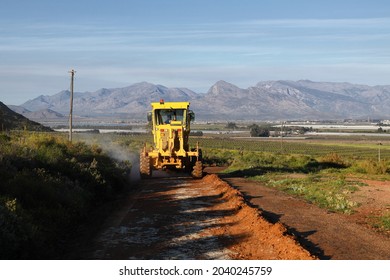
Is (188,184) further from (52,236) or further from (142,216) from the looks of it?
(52,236)

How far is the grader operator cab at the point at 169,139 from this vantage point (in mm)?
28272

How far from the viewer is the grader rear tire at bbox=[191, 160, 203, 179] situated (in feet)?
93.0

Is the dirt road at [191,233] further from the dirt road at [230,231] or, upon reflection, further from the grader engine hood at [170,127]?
the grader engine hood at [170,127]

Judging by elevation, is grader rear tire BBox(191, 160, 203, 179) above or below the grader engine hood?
below

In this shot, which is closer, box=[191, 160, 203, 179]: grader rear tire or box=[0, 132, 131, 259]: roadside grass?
box=[0, 132, 131, 259]: roadside grass

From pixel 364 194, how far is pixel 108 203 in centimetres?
1033

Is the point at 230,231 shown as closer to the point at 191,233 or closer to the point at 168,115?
the point at 191,233

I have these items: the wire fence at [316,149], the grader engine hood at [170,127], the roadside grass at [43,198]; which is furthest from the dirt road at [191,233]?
the wire fence at [316,149]

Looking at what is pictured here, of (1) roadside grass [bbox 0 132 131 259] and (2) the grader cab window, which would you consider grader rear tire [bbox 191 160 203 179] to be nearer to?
(2) the grader cab window

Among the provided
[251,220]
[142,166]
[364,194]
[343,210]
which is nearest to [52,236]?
[251,220]

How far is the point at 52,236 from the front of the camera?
42.4 ft

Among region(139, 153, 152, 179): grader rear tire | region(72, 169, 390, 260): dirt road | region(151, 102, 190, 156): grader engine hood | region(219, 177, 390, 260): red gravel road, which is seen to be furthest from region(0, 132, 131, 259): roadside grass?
region(219, 177, 390, 260): red gravel road

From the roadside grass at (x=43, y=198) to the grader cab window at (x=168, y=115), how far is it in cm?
496

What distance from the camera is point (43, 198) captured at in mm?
15398
